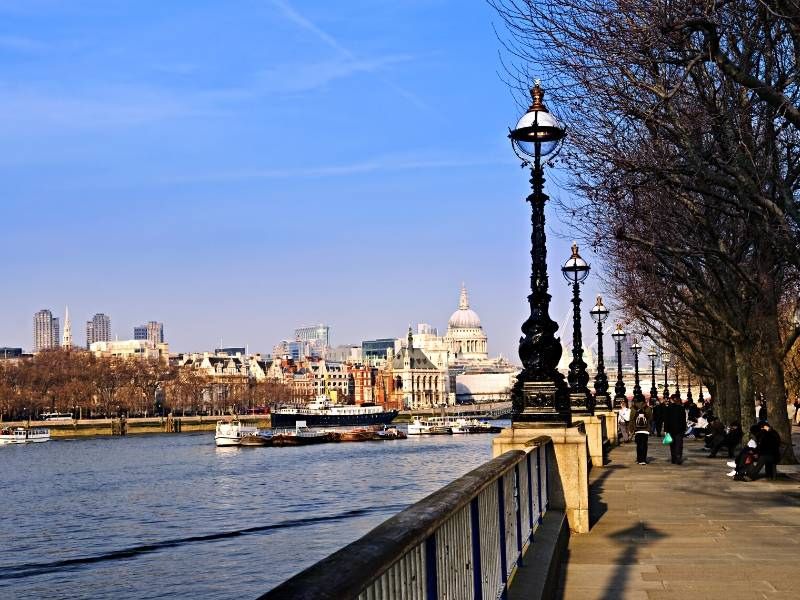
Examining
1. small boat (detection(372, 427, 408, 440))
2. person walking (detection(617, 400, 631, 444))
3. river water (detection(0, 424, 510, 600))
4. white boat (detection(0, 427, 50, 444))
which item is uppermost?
person walking (detection(617, 400, 631, 444))

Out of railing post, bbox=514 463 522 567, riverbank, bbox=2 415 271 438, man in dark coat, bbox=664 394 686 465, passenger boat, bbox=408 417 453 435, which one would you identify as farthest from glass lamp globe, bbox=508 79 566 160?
riverbank, bbox=2 415 271 438

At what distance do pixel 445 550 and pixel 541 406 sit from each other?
36.2ft

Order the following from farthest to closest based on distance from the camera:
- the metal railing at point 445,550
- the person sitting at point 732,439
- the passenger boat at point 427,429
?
the passenger boat at point 427,429 → the person sitting at point 732,439 → the metal railing at point 445,550

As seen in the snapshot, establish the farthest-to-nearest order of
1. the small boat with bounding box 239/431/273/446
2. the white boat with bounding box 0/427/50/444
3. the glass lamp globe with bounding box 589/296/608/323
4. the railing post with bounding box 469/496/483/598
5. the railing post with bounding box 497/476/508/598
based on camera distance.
A: 1. the white boat with bounding box 0/427/50/444
2. the small boat with bounding box 239/431/273/446
3. the glass lamp globe with bounding box 589/296/608/323
4. the railing post with bounding box 497/476/508/598
5. the railing post with bounding box 469/496/483/598

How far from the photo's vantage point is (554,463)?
16109 mm

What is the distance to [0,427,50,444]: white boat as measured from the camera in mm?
141875

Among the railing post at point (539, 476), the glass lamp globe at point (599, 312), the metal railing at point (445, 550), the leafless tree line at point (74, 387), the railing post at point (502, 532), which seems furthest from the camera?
the leafless tree line at point (74, 387)

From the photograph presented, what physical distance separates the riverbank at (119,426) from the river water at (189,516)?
217ft

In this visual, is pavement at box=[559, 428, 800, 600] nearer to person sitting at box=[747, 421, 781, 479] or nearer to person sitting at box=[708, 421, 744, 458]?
person sitting at box=[747, 421, 781, 479]

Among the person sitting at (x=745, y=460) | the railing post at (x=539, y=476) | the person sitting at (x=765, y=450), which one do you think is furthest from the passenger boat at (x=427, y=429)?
the railing post at (x=539, y=476)

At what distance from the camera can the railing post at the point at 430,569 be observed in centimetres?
557

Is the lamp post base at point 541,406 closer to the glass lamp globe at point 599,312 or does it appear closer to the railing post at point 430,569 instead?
the railing post at point 430,569

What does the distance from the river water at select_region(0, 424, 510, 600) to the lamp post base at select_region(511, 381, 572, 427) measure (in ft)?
47.1

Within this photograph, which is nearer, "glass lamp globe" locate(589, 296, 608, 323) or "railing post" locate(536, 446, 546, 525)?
"railing post" locate(536, 446, 546, 525)
